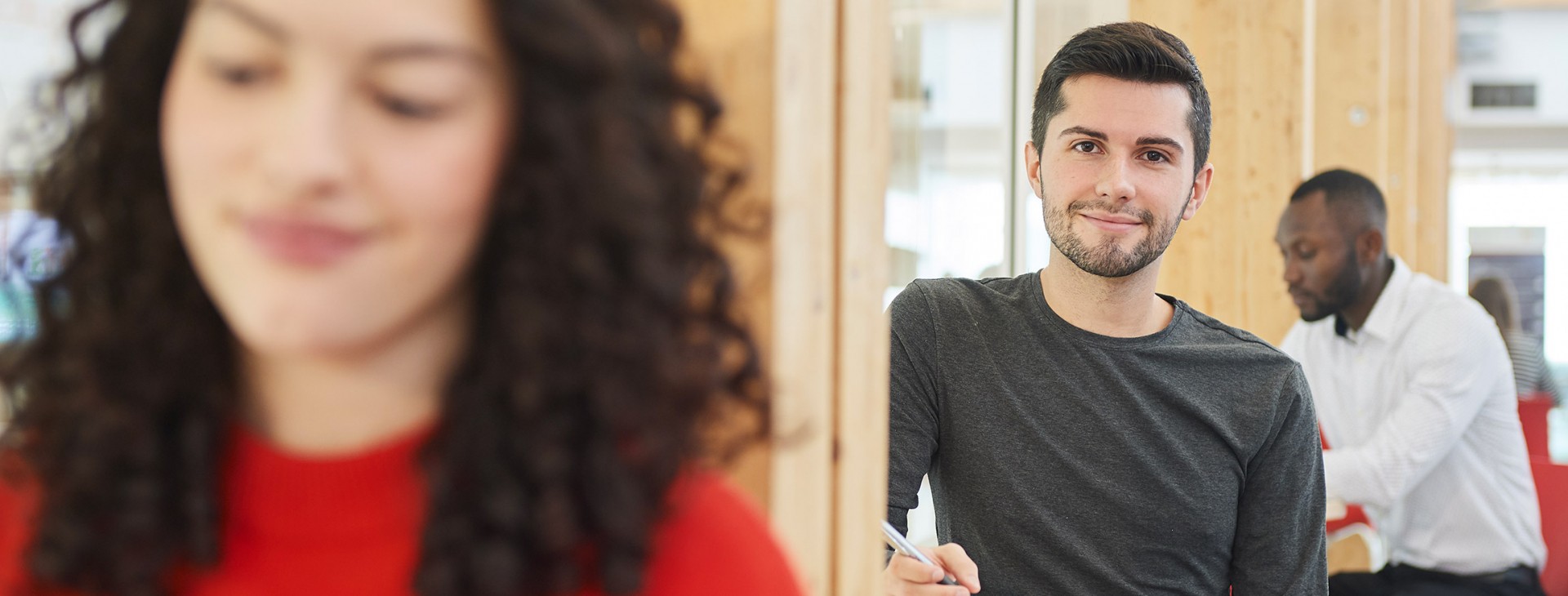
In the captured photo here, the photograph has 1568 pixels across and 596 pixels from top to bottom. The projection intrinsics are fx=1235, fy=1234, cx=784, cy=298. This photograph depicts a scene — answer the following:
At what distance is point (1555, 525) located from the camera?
2998mm

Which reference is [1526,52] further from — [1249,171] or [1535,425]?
[1249,171]

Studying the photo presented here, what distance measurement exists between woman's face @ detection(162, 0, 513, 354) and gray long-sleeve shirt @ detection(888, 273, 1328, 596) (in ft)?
4.13

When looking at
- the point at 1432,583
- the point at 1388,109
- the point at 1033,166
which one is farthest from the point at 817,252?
the point at 1388,109

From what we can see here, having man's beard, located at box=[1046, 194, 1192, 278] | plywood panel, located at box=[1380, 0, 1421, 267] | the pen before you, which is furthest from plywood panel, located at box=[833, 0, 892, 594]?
plywood panel, located at box=[1380, 0, 1421, 267]

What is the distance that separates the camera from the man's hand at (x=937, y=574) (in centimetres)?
152

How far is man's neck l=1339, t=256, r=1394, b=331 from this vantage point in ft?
10.6

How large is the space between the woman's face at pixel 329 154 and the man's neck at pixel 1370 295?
10.1 feet

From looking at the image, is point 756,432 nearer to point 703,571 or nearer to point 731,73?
point 703,571

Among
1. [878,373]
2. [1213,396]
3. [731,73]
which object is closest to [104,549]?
[731,73]

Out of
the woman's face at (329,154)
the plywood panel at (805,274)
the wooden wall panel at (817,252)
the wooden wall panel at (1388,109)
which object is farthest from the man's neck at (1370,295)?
the woman's face at (329,154)

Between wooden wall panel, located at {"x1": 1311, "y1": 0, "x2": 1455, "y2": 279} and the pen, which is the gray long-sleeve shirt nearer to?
the pen

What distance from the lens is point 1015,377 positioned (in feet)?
6.14

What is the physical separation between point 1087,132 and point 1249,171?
1933 millimetres

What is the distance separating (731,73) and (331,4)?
0.38 meters
